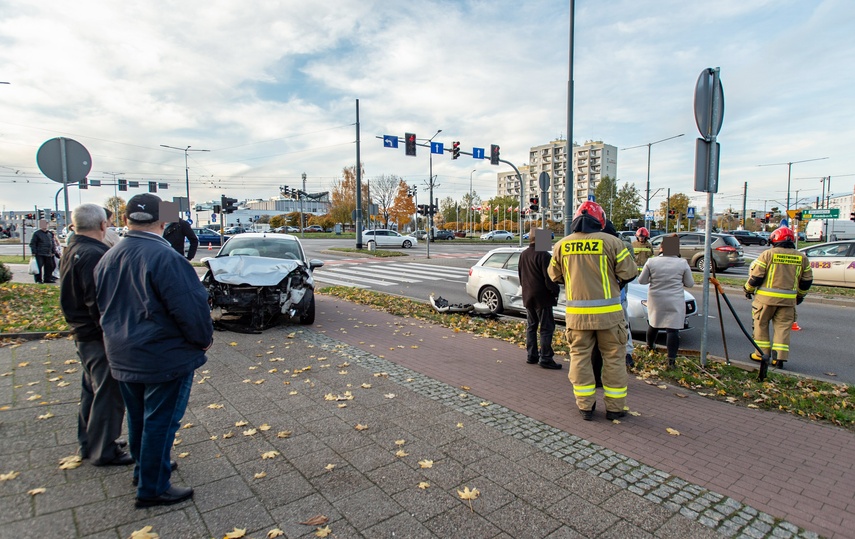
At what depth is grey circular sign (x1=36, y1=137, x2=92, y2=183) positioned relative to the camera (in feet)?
19.6

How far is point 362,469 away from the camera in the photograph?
3.41 meters

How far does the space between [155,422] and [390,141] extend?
22.8 metres

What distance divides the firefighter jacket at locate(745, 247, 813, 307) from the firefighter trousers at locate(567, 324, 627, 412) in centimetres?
323

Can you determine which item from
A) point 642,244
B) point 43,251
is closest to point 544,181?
point 642,244

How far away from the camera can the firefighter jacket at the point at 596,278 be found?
4344 mm

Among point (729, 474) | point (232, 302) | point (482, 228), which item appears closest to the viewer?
point (729, 474)

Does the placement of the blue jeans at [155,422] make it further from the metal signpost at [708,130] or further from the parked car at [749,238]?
the parked car at [749,238]

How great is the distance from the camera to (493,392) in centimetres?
514

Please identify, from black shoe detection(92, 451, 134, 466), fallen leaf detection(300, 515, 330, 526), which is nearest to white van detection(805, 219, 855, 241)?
fallen leaf detection(300, 515, 330, 526)

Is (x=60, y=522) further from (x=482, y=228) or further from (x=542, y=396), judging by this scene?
(x=482, y=228)

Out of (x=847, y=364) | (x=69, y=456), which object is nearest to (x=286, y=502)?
(x=69, y=456)

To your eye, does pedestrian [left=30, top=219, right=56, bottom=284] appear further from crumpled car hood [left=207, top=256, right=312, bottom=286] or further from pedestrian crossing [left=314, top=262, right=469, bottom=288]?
crumpled car hood [left=207, top=256, right=312, bottom=286]

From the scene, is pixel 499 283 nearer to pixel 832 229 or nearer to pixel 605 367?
pixel 605 367

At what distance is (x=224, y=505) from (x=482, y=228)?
3549 inches
